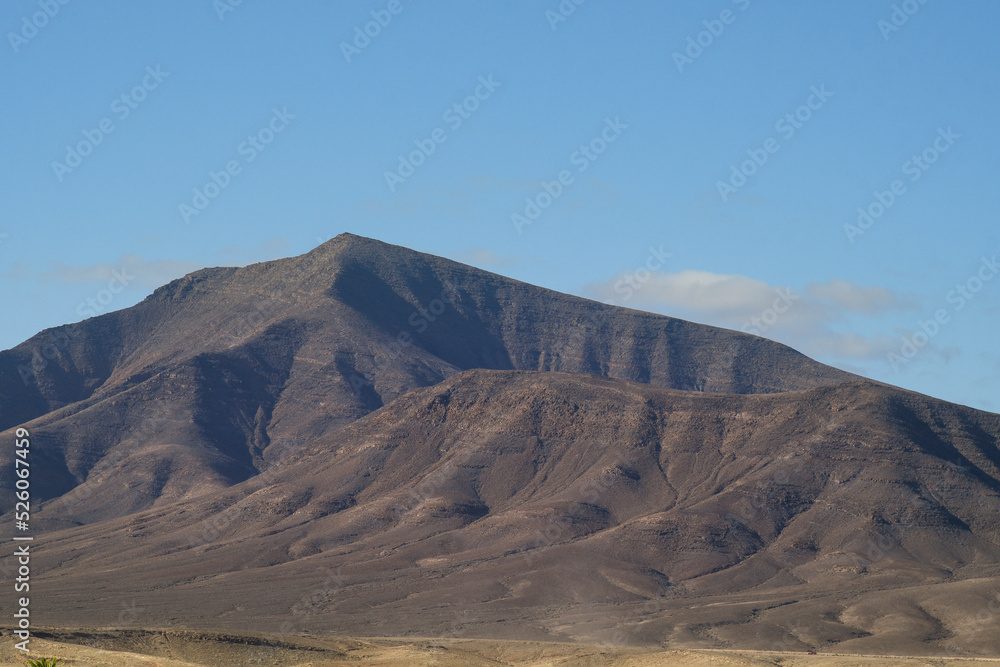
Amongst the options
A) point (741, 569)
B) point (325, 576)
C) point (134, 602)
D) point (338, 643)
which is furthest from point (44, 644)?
point (741, 569)

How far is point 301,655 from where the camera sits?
201 feet

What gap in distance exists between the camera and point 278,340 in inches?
7781

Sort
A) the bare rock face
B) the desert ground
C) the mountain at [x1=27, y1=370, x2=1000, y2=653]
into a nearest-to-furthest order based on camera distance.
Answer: the desert ground < the bare rock face < the mountain at [x1=27, y1=370, x2=1000, y2=653]

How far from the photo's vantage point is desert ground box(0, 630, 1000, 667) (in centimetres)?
5300

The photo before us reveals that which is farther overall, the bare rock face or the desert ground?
the bare rock face

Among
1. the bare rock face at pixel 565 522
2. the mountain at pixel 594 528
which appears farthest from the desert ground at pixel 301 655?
the mountain at pixel 594 528

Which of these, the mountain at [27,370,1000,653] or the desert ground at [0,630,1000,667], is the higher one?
the mountain at [27,370,1000,653]

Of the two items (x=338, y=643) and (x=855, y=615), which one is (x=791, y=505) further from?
(x=338, y=643)

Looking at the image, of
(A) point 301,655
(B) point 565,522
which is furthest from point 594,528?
(A) point 301,655

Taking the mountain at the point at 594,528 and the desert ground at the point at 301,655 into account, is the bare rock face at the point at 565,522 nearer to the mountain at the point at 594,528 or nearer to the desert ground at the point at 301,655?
the mountain at the point at 594,528

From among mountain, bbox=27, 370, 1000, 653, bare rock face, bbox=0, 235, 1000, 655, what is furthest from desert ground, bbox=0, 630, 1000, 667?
Result: mountain, bbox=27, 370, 1000, 653

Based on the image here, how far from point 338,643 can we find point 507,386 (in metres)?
80.9

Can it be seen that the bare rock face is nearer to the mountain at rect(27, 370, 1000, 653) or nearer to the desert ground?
the mountain at rect(27, 370, 1000, 653)

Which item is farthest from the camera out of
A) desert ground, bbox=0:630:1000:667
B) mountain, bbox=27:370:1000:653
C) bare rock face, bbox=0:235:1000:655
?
mountain, bbox=27:370:1000:653
